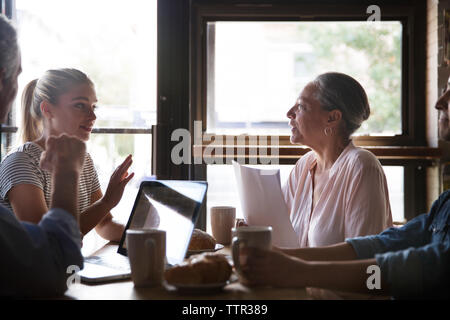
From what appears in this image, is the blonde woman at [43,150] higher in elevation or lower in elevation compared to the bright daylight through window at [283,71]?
lower

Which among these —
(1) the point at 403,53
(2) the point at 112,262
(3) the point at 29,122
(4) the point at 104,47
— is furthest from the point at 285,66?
(2) the point at 112,262

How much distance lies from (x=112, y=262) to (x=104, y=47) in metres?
1.54

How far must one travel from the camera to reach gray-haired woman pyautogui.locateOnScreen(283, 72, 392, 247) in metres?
1.63

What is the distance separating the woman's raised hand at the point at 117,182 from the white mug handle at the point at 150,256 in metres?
0.57

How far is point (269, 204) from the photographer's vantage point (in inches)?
60.8

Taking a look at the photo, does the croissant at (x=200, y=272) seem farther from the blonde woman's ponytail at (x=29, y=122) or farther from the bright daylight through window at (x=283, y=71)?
the bright daylight through window at (x=283, y=71)

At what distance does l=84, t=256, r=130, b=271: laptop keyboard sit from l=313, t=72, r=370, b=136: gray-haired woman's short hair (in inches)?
40.2

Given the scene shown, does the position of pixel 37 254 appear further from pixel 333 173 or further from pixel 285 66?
pixel 285 66

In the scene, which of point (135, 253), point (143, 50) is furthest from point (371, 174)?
point (143, 50)

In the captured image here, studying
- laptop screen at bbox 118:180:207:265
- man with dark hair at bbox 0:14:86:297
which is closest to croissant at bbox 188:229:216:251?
laptop screen at bbox 118:180:207:265

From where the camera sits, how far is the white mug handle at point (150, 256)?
993 millimetres

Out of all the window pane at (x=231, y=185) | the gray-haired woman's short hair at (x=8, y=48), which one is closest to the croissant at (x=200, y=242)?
the gray-haired woman's short hair at (x=8, y=48)
